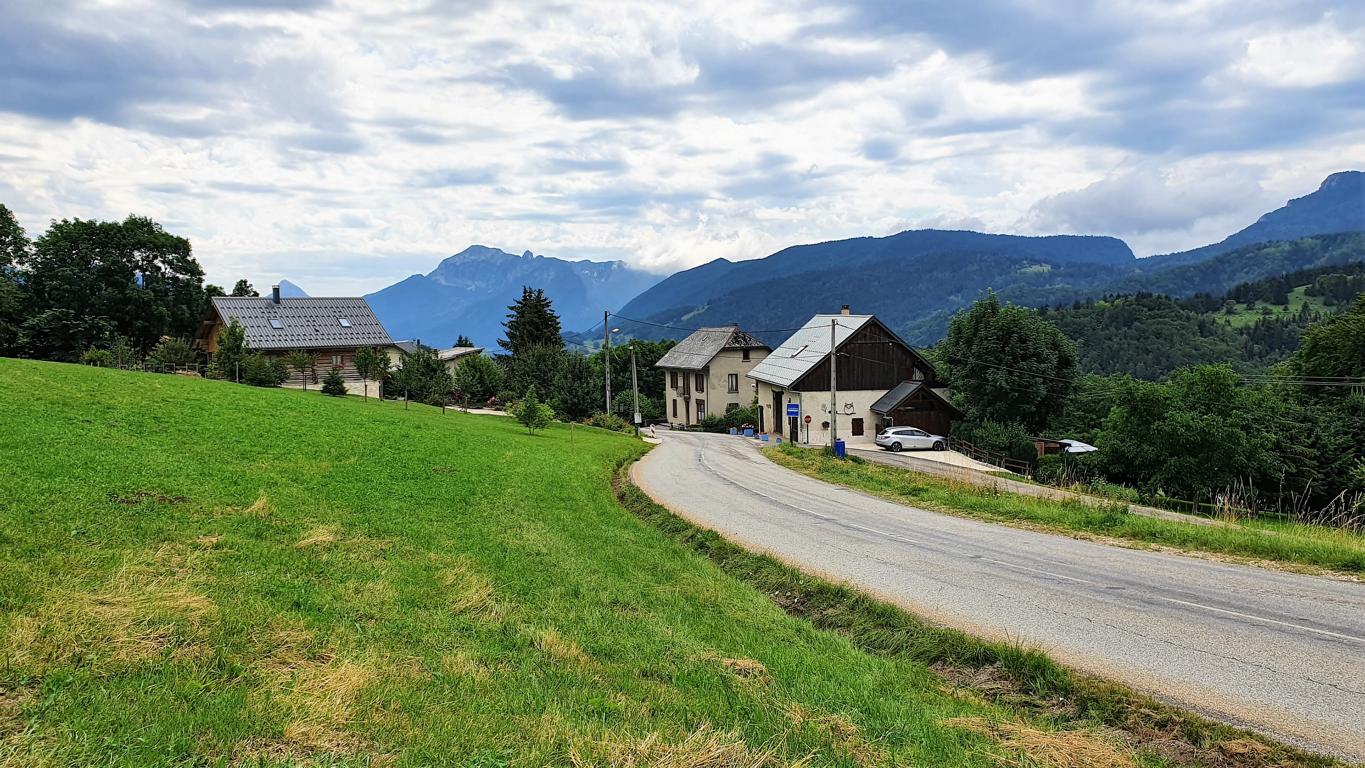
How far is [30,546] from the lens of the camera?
963cm

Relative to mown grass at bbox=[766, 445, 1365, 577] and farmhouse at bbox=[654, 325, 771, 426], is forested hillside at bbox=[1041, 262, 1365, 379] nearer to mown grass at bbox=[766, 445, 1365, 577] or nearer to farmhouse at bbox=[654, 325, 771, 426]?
farmhouse at bbox=[654, 325, 771, 426]

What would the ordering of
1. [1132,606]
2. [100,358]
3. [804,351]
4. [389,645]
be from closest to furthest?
[389,645], [1132,606], [100,358], [804,351]

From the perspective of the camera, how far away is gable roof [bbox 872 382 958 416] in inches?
2384

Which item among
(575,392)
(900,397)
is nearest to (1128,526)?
(900,397)

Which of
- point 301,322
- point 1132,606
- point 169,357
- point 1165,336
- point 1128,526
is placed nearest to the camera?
point 1132,606

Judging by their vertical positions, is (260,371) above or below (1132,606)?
above

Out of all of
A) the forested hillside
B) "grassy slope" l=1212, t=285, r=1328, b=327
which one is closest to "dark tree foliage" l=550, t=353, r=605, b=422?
the forested hillside

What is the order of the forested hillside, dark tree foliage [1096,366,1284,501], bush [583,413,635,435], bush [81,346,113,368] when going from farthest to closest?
1. the forested hillside
2. bush [583,413,635,435]
3. bush [81,346,113,368]
4. dark tree foliage [1096,366,1284,501]

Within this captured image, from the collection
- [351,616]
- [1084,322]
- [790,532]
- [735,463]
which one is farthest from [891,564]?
[1084,322]

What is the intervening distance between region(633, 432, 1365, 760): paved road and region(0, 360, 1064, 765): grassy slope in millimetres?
2708

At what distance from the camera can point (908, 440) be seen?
57.8 m

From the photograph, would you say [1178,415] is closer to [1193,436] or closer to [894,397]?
[1193,436]

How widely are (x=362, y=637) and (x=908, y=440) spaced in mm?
53433

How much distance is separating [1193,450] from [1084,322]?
130927 millimetres
